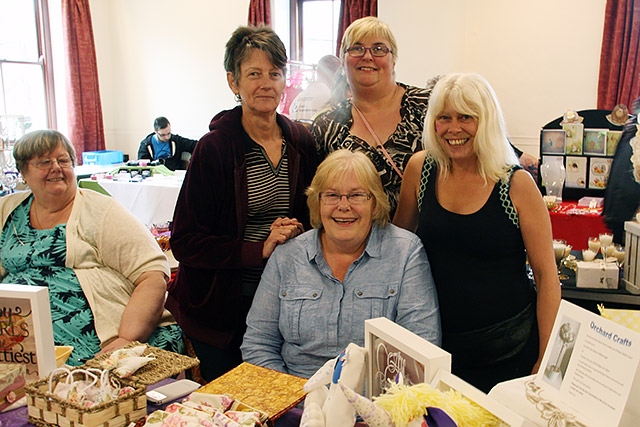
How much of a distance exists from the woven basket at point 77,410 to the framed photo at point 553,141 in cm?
330

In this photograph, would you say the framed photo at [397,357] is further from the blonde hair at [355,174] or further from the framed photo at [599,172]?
the framed photo at [599,172]

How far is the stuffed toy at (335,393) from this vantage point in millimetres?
1023

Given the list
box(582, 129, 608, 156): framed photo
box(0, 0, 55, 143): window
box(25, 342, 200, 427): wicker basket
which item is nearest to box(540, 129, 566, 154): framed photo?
box(582, 129, 608, 156): framed photo

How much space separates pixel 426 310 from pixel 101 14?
7.97 meters

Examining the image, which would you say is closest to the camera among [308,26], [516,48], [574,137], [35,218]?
[35,218]

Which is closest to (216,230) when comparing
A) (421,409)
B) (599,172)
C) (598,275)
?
(421,409)

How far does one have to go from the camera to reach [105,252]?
214 centimetres

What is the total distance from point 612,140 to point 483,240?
252 cm

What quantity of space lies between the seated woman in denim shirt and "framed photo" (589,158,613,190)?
99.7 inches

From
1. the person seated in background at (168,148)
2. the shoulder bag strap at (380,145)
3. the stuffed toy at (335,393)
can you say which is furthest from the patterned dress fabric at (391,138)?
the person seated in background at (168,148)

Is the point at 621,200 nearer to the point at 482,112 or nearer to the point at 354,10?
the point at 482,112

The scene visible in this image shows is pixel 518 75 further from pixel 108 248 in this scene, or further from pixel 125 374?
pixel 125 374

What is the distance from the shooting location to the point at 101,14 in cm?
823

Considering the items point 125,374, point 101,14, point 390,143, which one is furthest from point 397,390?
point 101,14
